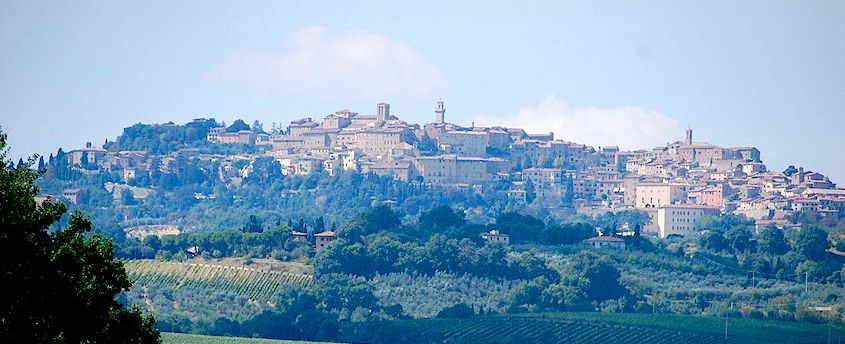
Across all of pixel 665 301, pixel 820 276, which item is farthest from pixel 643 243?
pixel 665 301

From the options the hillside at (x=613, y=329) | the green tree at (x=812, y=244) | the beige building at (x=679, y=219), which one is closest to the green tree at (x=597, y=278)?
the hillside at (x=613, y=329)

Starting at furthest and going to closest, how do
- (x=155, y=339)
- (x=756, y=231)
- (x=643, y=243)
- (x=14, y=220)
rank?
(x=756, y=231) < (x=643, y=243) < (x=155, y=339) < (x=14, y=220)

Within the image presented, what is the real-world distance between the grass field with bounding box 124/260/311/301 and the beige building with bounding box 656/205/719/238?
32.7 meters

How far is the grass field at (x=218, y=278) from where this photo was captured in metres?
73.1

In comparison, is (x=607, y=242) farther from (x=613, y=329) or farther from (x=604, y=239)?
(x=613, y=329)

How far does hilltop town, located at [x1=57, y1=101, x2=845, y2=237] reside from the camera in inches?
4466

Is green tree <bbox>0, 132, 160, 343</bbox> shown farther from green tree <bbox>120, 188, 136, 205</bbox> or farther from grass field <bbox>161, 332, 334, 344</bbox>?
green tree <bbox>120, 188, 136, 205</bbox>

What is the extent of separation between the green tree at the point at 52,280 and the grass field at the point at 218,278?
50840 mm

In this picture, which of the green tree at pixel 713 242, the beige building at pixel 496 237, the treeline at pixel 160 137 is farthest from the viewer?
the treeline at pixel 160 137

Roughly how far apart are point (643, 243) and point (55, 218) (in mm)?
68212

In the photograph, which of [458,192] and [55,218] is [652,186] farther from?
[55,218]

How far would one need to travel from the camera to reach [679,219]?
103 metres

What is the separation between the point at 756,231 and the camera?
3962 inches

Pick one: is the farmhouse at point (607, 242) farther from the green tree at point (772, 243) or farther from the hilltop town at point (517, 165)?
the hilltop town at point (517, 165)
